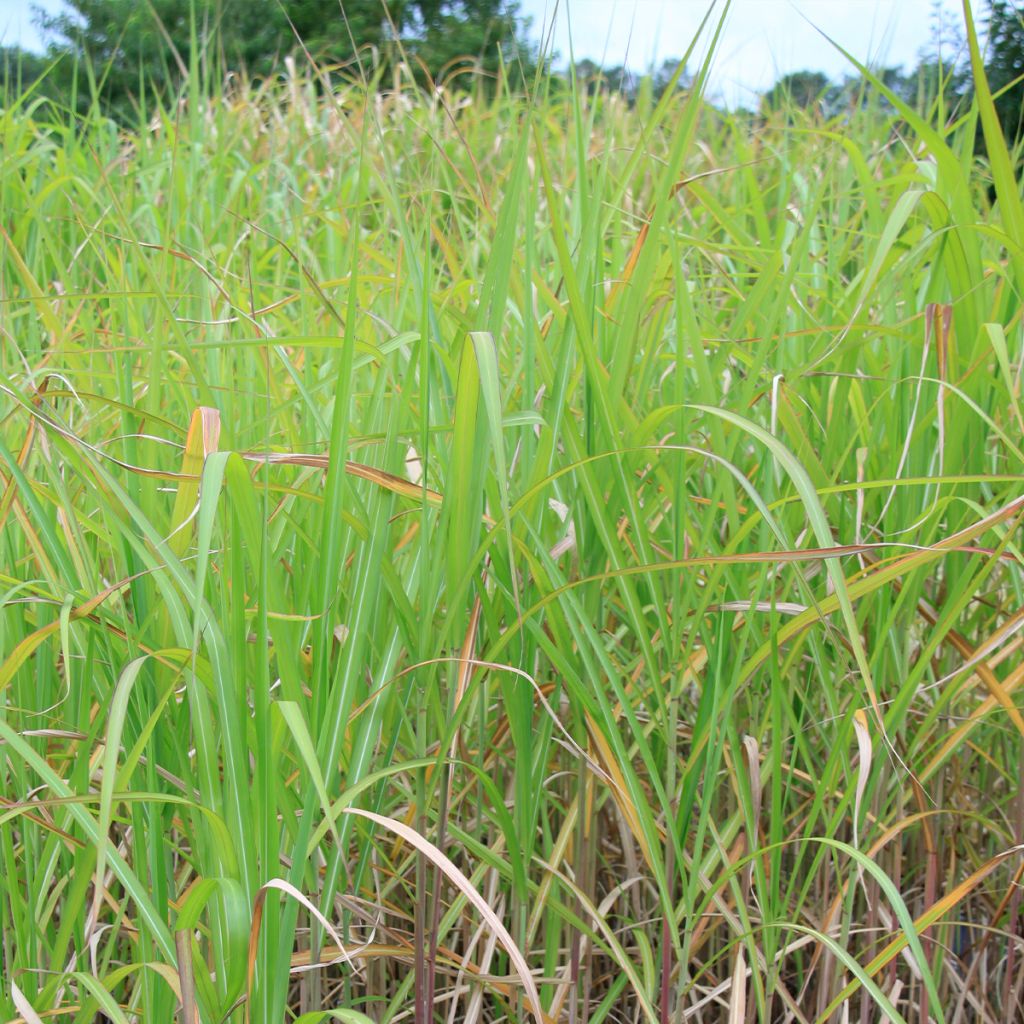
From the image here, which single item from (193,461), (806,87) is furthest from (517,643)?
(806,87)

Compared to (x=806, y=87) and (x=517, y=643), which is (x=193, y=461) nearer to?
(x=517, y=643)

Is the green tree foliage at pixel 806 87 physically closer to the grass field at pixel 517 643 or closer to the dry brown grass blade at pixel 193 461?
the grass field at pixel 517 643

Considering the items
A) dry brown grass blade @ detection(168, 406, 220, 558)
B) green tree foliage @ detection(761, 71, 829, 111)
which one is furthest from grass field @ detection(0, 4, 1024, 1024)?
green tree foliage @ detection(761, 71, 829, 111)

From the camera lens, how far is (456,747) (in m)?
0.89

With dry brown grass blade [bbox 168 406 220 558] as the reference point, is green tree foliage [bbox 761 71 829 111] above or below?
above

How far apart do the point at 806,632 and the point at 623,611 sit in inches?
7.0

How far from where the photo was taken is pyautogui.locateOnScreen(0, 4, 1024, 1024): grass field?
0.65 m

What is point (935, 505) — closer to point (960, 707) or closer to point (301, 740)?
point (301, 740)

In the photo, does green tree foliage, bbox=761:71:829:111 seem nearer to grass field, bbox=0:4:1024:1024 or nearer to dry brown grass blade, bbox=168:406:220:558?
grass field, bbox=0:4:1024:1024

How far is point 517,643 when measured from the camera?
2.69 feet

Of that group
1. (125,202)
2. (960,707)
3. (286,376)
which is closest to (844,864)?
(960,707)

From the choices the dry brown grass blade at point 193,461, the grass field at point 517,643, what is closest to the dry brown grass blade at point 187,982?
the grass field at point 517,643

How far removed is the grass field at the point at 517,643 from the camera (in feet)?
2.12

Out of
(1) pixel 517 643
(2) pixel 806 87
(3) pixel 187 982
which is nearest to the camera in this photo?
(3) pixel 187 982
